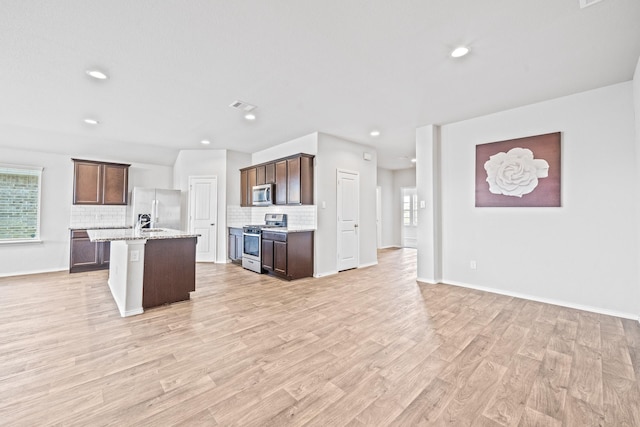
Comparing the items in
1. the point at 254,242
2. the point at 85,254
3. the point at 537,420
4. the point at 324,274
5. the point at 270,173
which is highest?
the point at 270,173

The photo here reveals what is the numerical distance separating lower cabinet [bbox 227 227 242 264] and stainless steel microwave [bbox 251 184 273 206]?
0.78 metres

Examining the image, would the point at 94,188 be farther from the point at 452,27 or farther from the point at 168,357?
the point at 452,27

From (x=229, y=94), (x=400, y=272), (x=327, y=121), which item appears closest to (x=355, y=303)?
(x=400, y=272)

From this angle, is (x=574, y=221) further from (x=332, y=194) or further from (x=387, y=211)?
(x=387, y=211)

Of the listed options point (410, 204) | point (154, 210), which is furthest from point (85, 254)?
point (410, 204)

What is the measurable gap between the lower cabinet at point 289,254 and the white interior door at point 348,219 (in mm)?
742

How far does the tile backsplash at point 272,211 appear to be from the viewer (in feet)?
17.0

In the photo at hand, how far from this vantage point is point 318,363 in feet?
6.92

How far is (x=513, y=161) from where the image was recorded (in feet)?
12.4

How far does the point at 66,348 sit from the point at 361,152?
5.36m

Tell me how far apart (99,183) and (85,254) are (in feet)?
5.05

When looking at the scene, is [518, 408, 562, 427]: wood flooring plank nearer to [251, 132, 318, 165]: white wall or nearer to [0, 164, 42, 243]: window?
[251, 132, 318, 165]: white wall

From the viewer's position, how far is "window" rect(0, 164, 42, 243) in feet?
16.9

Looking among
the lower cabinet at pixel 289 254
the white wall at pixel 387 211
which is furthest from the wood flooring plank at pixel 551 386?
Answer: the white wall at pixel 387 211
